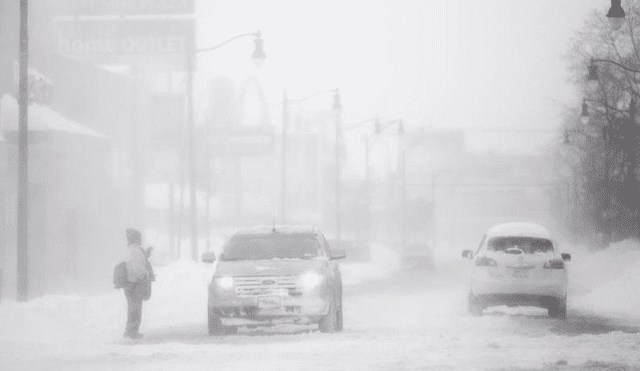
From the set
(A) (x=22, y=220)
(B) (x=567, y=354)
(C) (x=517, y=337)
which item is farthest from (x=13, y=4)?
(B) (x=567, y=354)

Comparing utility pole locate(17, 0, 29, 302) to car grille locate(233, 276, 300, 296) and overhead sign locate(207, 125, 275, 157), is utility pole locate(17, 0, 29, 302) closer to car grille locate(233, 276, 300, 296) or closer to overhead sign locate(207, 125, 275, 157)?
car grille locate(233, 276, 300, 296)

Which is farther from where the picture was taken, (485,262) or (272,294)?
(485,262)

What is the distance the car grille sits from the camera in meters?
20.7

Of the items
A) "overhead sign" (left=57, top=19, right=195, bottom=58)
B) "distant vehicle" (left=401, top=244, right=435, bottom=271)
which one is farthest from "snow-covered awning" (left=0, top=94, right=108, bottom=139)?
"distant vehicle" (left=401, top=244, right=435, bottom=271)

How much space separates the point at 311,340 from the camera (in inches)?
731

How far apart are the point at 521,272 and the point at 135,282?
8155mm

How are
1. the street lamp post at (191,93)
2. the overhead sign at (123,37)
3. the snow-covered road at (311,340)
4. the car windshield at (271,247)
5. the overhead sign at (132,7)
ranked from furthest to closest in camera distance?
the overhead sign at (132,7) → the overhead sign at (123,37) → the street lamp post at (191,93) → the car windshield at (271,247) → the snow-covered road at (311,340)

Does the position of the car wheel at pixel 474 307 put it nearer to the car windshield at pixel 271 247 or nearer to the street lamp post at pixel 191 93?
the car windshield at pixel 271 247

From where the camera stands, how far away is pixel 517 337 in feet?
62.1

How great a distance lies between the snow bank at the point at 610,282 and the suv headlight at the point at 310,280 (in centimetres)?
864

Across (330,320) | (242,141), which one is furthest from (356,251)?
(330,320)

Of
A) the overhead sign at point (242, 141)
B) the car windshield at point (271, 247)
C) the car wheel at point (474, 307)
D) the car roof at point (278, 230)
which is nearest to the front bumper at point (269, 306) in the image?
the car windshield at point (271, 247)

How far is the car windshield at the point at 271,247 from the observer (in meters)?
22.2

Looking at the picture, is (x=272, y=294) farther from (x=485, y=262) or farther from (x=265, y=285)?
(x=485, y=262)
